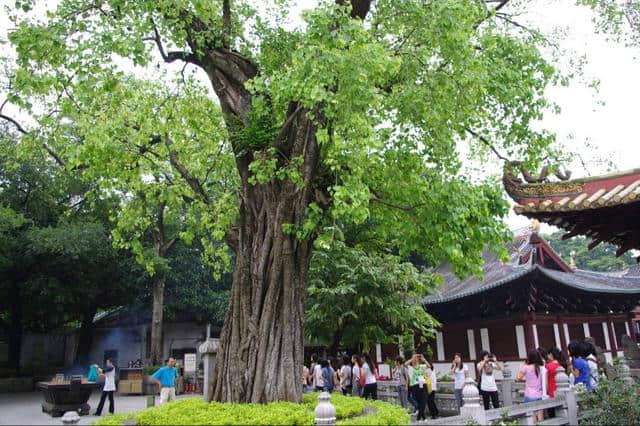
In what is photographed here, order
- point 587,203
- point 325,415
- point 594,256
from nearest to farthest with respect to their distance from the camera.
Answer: point 325,415, point 587,203, point 594,256

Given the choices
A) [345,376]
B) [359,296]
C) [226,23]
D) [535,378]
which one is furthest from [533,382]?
[226,23]

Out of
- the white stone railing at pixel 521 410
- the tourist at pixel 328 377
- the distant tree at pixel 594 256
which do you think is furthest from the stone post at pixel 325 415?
the distant tree at pixel 594 256

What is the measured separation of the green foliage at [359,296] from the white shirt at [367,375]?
2.41 m

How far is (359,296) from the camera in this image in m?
15.2

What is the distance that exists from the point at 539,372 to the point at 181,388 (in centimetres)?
1622

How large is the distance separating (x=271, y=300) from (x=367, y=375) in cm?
608

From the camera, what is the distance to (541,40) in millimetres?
9156

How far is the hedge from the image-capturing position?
233 inches

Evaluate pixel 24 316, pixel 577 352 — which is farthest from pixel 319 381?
pixel 24 316

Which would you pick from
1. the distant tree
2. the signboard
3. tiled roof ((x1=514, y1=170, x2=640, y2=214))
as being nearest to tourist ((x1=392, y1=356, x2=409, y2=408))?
tiled roof ((x1=514, y1=170, x2=640, y2=214))

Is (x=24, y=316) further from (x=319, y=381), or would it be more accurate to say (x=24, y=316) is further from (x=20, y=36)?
(x=20, y=36)

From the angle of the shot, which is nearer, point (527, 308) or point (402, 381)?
point (402, 381)

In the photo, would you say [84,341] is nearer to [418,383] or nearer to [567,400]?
[418,383]

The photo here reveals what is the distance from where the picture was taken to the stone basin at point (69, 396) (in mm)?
13023
